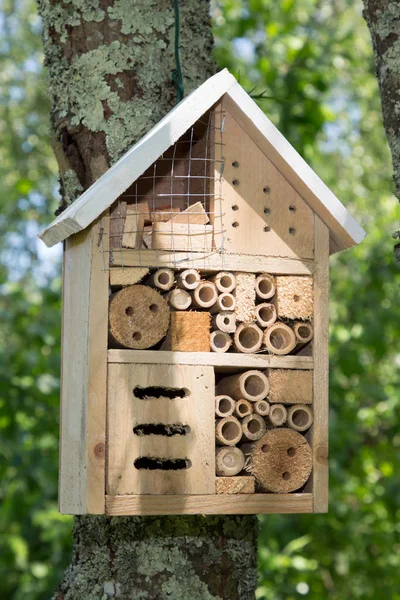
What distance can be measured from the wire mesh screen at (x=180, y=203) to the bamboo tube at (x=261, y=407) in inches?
13.3

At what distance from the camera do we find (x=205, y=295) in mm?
1771

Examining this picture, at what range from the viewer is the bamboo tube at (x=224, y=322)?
176 cm

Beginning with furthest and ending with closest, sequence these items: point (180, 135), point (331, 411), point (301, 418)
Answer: point (331, 411) → point (301, 418) → point (180, 135)

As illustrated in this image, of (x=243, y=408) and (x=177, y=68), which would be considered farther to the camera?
(x=177, y=68)

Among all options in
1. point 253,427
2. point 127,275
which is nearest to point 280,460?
point 253,427

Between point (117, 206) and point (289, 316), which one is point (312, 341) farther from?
point (117, 206)

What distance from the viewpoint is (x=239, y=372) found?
5.93 ft

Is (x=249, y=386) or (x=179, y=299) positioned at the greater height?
(x=179, y=299)

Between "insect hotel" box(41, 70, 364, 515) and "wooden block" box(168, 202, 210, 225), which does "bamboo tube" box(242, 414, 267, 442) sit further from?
"wooden block" box(168, 202, 210, 225)

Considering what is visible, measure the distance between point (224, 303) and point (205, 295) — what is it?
0.04m

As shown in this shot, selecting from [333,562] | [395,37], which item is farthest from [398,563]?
[395,37]

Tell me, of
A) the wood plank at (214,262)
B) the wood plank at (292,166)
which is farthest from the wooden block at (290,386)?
the wood plank at (292,166)

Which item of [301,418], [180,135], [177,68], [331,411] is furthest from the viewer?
[331,411]

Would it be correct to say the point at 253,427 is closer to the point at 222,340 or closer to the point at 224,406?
the point at 224,406
